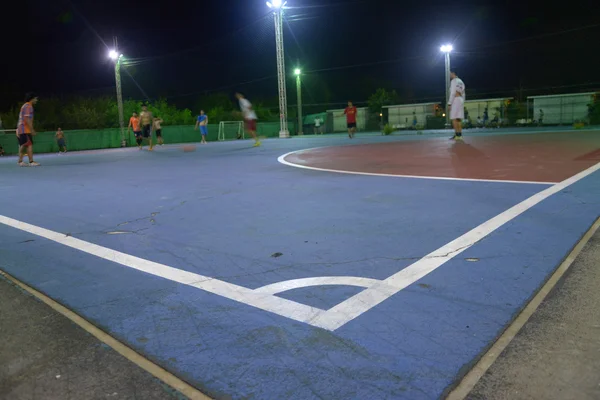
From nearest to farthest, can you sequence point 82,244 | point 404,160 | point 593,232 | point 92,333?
point 92,333, point 593,232, point 82,244, point 404,160

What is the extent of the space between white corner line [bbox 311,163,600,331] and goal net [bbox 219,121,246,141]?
1275 inches

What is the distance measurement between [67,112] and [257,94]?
3352 cm

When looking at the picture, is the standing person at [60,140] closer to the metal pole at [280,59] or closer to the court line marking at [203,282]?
the metal pole at [280,59]

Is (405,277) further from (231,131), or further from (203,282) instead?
(231,131)

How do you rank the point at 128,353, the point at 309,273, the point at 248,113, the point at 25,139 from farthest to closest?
the point at 248,113
the point at 25,139
the point at 309,273
the point at 128,353

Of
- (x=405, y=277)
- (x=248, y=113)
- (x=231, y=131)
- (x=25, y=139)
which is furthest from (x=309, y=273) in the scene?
(x=231, y=131)

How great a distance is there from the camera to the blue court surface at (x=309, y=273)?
1.95m

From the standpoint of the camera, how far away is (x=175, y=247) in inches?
148

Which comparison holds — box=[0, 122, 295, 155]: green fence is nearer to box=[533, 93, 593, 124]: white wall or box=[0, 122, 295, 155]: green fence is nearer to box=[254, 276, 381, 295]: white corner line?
box=[254, 276, 381, 295]: white corner line

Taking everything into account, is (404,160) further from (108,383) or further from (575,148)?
(108,383)

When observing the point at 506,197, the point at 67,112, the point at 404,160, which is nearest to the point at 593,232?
the point at 506,197

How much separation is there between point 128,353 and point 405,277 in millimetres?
1634

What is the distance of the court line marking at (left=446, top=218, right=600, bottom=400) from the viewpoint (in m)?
1.75

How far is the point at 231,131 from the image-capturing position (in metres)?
36.7
